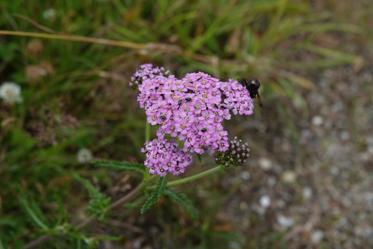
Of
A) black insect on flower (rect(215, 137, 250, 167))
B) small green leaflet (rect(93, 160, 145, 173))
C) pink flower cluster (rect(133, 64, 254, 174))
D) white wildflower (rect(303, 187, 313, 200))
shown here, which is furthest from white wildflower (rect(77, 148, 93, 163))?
white wildflower (rect(303, 187, 313, 200))

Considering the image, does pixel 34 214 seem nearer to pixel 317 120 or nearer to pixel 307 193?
pixel 307 193

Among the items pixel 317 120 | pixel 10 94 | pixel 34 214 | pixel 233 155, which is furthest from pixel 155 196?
pixel 317 120

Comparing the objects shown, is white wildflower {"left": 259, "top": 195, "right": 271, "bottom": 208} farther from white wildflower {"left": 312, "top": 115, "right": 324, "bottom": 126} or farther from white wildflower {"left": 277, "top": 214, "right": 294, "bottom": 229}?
white wildflower {"left": 312, "top": 115, "right": 324, "bottom": 126}

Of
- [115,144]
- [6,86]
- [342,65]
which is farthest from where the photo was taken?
[342,65]

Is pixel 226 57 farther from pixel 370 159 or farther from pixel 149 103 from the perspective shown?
pixel 149 103

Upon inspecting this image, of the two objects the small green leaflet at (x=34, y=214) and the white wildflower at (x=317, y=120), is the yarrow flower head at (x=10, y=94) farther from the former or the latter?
the white wildflower at (x=317, y=120)

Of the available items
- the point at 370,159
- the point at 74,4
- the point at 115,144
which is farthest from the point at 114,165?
the point at 370,159
